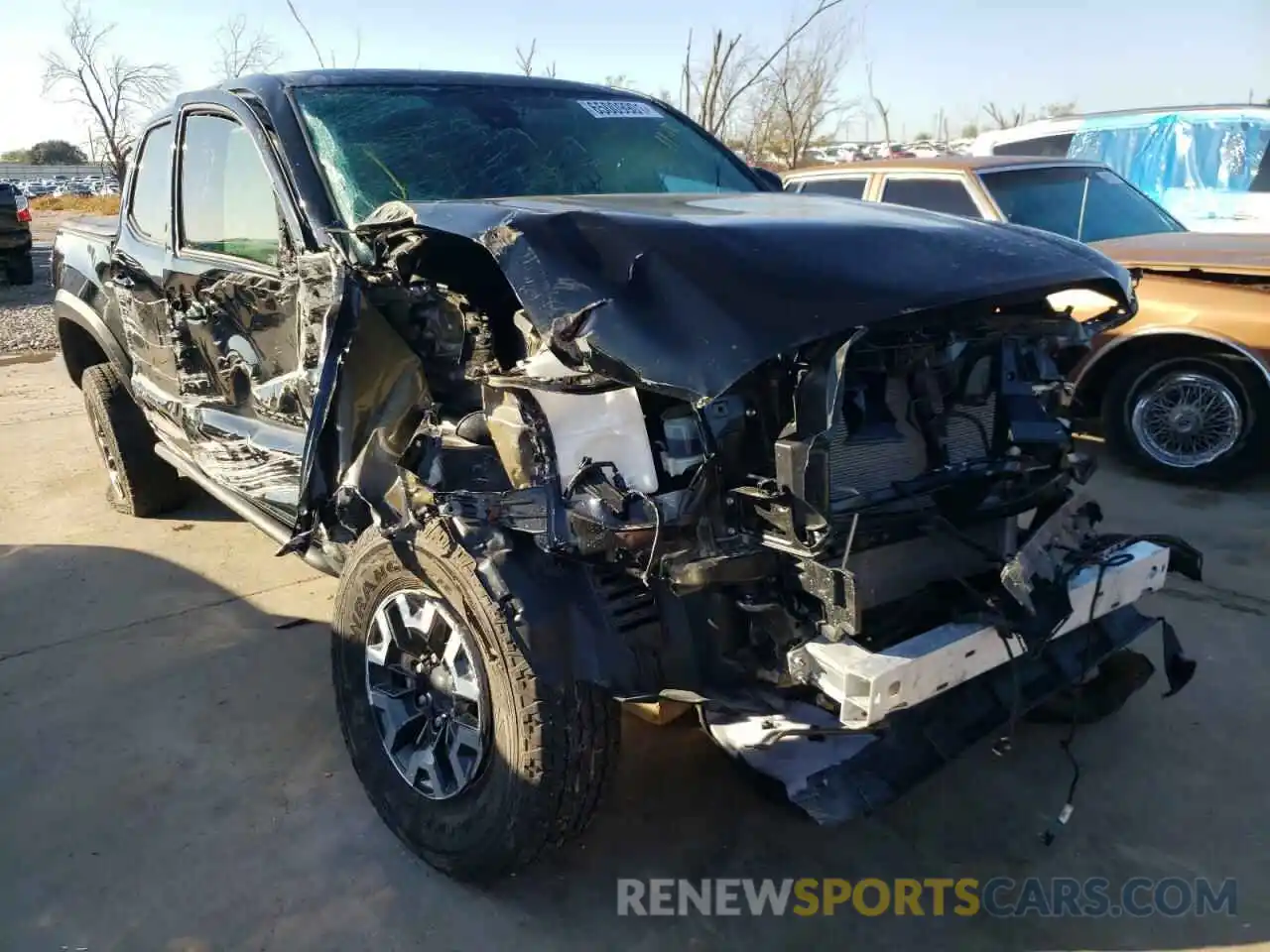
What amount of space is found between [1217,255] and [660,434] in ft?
14.5

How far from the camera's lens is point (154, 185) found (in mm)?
4422

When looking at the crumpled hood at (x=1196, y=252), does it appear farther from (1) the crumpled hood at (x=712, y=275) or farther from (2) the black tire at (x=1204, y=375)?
(1) the crumpled hood at (x=712, y=275)

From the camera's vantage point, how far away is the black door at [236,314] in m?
3.32

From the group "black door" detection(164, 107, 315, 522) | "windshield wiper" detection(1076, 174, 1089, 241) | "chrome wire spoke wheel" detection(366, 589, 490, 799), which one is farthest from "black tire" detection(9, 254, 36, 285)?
"chrome wire spoke wheel" detection(366, 589, 490, 799)

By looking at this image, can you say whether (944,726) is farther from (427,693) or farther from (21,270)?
(21,270)

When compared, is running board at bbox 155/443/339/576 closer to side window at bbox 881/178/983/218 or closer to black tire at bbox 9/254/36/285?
side window at bbox 881/178/983/218

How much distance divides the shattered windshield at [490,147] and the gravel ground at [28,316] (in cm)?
930

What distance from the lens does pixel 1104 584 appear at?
246 centimetres

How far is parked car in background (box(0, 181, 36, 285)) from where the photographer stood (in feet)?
52.5

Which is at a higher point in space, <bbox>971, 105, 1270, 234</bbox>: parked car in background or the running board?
<bbox>971, 105, 1270, 234</bbox>: parked car in background

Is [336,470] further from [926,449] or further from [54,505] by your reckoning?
[54,505]

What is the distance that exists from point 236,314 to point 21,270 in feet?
53.5

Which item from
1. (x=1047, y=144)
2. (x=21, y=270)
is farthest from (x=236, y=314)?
(x=21, y=270)

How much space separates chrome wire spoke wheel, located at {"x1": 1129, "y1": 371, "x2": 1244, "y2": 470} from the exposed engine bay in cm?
318
